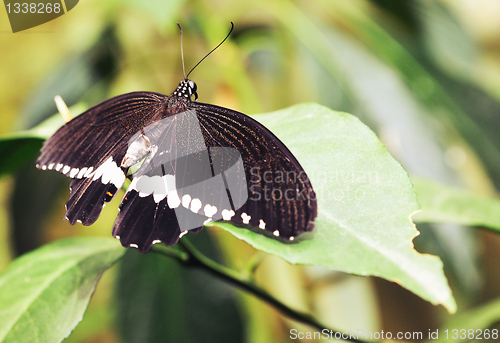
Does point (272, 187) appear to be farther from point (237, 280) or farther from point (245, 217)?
point (237, 280)

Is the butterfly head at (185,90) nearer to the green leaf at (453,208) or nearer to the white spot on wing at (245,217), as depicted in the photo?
the white spot on wing at (245,217)

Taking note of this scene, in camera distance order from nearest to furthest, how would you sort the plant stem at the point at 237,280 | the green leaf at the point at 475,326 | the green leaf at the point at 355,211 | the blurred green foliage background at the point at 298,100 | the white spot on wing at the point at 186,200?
the green leaf at the point at 355,211 < the white spot on wing at the point at 186,200 < the plant stem at the point at 237,280 < the green leaf at the point at 475,326 < the blurred green foliage background at the point at 298,100

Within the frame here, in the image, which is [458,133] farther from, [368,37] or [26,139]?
[26,139]

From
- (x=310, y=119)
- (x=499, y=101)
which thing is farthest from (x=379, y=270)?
(x=499, y=101)

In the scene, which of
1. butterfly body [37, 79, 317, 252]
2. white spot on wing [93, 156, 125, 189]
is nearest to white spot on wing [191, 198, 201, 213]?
butterfly body [37, 79, 317, 252]

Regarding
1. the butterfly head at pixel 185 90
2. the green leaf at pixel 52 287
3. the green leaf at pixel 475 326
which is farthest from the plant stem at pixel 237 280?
the green leaf at pixel 475 326
